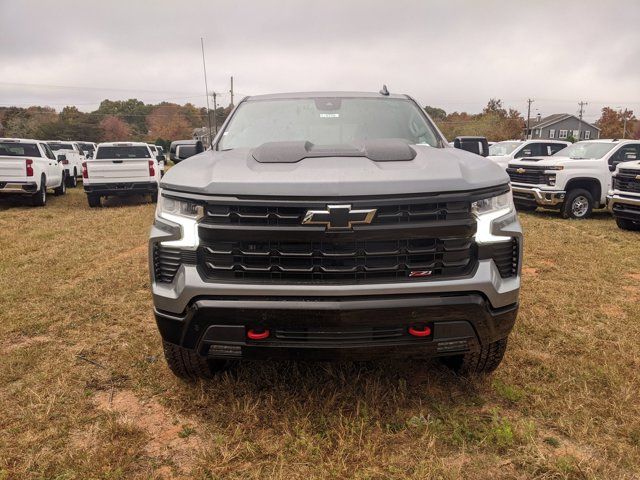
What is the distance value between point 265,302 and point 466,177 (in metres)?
1.24

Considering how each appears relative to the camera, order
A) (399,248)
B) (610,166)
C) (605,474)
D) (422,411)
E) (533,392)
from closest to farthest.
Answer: (605,474)
(399,248)
(422,411)
(533,392)
(610,166)

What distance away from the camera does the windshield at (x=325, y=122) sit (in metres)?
3.75

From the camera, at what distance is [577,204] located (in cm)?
1108

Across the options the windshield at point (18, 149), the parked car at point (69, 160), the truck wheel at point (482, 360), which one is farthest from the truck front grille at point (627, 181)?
the parked car at point (69, 160)

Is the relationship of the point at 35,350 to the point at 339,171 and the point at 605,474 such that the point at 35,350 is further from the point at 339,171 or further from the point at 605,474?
the point at 605,474

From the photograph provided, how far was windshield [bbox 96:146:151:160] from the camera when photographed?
13.9m

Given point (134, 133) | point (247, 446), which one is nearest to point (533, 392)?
point (247, 446)

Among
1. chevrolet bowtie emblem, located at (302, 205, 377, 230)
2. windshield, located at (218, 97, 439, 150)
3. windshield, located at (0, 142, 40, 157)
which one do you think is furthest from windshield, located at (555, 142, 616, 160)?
windshield, located at (0, 142, 40, 157)

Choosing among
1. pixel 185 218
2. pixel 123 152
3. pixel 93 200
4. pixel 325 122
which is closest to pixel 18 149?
pixel 93 200

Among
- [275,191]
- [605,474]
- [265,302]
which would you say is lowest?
[605,474]

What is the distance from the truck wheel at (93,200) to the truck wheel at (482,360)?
484 inches

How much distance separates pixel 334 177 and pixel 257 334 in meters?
0.91

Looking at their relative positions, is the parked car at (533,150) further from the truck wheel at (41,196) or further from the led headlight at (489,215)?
the truck wheel at (41,196)

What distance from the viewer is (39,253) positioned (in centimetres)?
735
